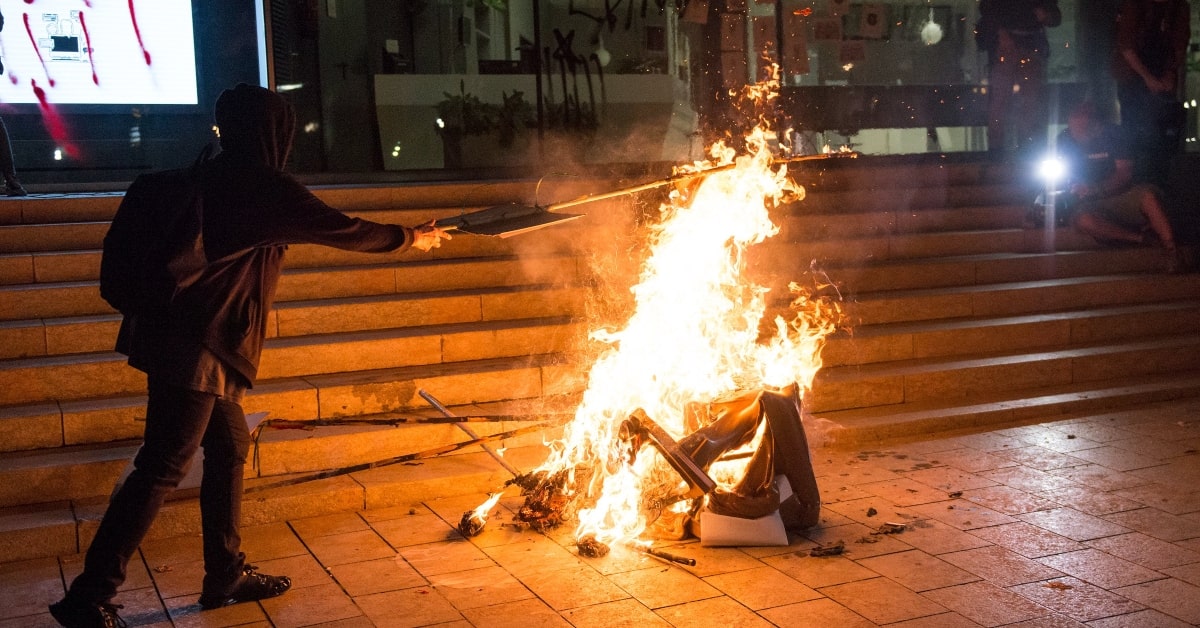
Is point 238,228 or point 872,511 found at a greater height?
point 238,228

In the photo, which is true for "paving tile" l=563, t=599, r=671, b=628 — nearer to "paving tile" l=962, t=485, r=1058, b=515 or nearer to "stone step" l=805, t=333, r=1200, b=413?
"paving tile" l=962, t=485, r=1058, b=515

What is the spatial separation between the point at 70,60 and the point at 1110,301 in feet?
34.7

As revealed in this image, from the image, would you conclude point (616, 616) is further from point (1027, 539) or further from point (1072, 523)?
point (1072, 523)

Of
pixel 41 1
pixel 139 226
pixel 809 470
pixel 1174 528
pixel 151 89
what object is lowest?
pixel 1174 528

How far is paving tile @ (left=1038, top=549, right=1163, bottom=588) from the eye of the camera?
478cm

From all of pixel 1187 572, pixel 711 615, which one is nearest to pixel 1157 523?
pixel 1187 572

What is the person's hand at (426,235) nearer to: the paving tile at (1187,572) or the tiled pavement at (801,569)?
the tiled pavement at (801,569)

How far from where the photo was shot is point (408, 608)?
15.3ft

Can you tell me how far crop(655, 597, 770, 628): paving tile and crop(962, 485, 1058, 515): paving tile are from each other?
1947 millimetres

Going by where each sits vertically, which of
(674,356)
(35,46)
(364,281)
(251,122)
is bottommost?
(674,356)

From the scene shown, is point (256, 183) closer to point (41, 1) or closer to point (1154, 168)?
point (41, 1)

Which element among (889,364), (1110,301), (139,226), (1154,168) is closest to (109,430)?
(139,226)

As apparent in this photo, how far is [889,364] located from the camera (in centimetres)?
838

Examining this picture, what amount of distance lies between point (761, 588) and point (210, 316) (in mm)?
2551
